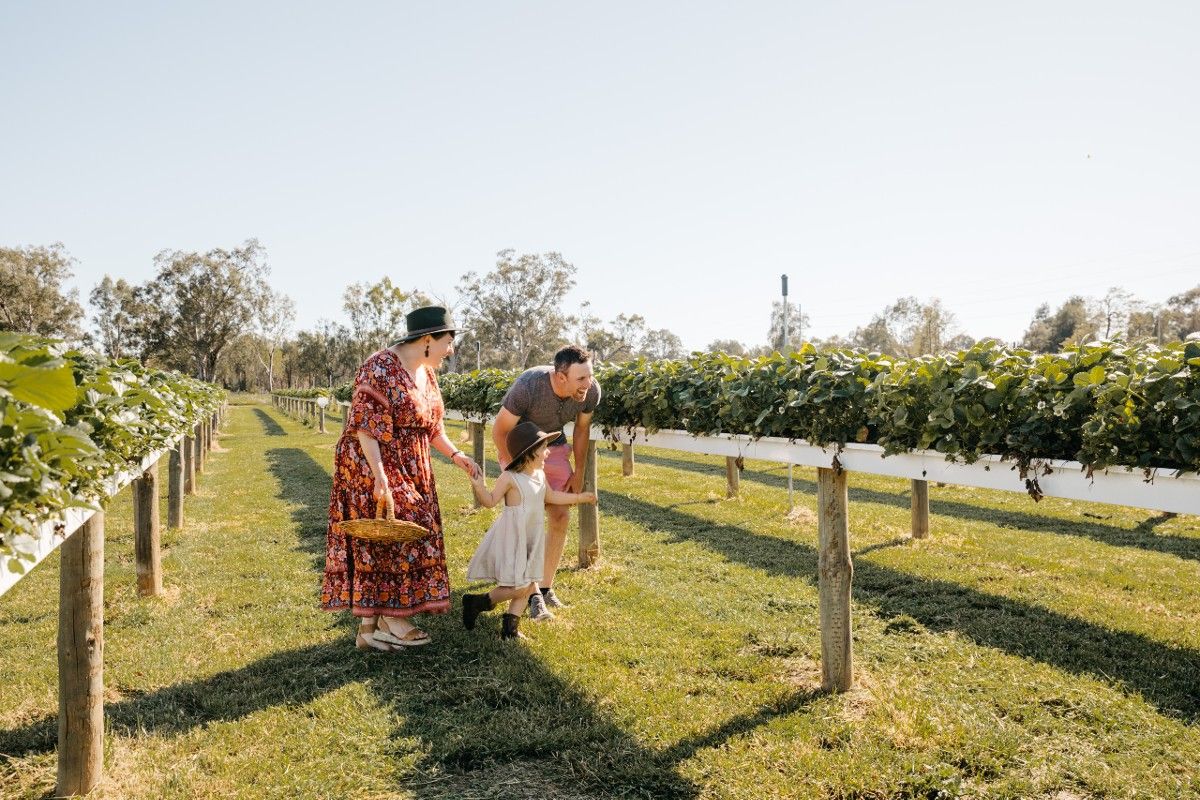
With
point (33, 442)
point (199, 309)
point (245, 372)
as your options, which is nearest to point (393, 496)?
point (33, 442)

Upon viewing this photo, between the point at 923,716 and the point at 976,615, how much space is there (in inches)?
84.6

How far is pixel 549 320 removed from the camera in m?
73.4

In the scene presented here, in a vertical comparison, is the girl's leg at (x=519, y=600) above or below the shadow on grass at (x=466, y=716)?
Answer: above

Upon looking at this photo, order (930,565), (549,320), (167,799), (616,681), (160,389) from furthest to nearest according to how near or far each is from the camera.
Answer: (549,320) → (930,565) → (160,389) → (616,681) → (167,799)

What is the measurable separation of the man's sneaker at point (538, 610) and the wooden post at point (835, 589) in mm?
2081

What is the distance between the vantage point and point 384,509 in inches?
186

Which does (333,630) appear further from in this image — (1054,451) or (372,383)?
(1054,451)

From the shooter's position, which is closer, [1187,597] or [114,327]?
[1187,597]

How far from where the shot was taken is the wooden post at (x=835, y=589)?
14.2 feet

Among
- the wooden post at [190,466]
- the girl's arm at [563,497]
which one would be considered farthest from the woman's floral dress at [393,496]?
the wooden post at [190,466]

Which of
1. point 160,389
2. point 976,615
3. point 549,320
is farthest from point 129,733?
point 549,320

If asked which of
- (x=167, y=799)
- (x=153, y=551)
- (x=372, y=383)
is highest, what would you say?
(x=372, y=383)

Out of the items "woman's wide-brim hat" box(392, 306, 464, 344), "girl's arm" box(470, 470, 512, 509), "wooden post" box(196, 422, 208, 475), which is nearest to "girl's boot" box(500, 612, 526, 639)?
"girl's arm" box(470, 470, 512, 509)

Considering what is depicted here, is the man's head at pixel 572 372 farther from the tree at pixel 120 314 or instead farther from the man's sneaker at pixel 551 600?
the tree at pixel 120 314
